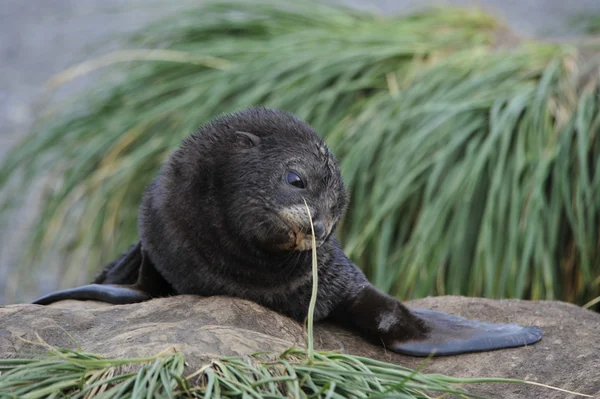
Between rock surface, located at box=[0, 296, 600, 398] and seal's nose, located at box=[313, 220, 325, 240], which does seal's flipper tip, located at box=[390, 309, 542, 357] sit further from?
seal's nose, located at box=[313, 220, 325, 240]

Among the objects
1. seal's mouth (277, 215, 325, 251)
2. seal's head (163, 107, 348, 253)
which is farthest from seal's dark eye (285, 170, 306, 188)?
seal's mouth (277, 215, 325, 251)

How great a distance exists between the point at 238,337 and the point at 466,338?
0.91 metres

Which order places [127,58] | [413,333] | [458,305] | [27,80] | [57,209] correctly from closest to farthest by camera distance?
[413,333], [458,305], [57,209], [127,58], [27,80]

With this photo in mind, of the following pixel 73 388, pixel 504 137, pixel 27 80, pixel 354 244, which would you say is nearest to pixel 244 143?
pixel 73 388

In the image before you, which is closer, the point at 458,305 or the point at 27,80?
the point at 458,305

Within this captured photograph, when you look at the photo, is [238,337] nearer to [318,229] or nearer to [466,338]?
[318,229]

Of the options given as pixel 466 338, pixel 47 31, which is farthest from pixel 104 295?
pixel 47 31

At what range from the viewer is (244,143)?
314 cm

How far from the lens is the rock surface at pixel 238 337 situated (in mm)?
2590

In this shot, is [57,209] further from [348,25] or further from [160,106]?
[348,25]

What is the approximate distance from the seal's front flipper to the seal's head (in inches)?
16.8

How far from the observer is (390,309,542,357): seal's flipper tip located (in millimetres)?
3145

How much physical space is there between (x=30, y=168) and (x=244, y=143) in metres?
3.39

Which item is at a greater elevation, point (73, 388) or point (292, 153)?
point (292, 153)
